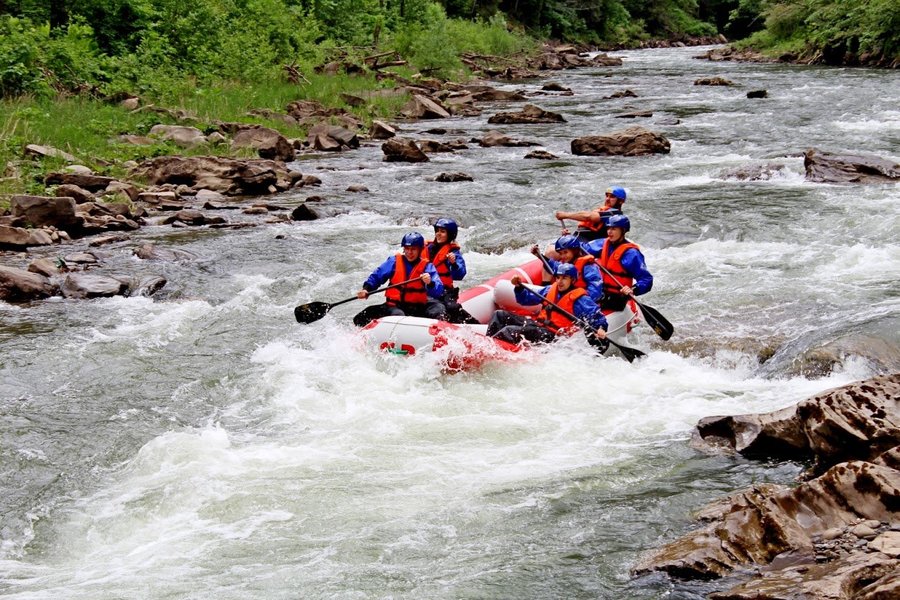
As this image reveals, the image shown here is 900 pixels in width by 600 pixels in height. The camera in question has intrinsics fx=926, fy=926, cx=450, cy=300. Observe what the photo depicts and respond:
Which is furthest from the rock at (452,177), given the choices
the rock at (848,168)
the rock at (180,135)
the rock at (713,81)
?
the rock at (713,81)

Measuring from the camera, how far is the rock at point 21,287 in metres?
9.32

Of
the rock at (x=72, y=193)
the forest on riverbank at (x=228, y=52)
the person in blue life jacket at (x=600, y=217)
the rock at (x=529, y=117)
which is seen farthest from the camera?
the rock at (x=529, y=117)

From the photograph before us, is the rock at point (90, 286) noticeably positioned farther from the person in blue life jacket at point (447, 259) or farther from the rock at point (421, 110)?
the rock at point (421, 110)

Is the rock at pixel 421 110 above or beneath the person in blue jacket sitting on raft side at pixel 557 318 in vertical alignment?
beneath

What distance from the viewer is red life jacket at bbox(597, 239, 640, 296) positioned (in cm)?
874

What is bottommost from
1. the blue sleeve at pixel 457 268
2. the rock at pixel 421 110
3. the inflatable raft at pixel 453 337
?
the rock at pixel 421 110

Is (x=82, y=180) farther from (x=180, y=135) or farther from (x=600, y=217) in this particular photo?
(x=600, y=217)

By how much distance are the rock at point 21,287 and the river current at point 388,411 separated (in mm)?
212

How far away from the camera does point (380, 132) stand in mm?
20672

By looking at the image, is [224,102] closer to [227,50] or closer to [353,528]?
[227,50]

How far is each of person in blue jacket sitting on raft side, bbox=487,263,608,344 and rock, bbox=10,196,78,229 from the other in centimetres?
638

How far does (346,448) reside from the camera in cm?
628

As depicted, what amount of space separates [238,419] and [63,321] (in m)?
2.94

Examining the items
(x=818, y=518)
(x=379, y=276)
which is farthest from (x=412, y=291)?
(x=818, y=518)
